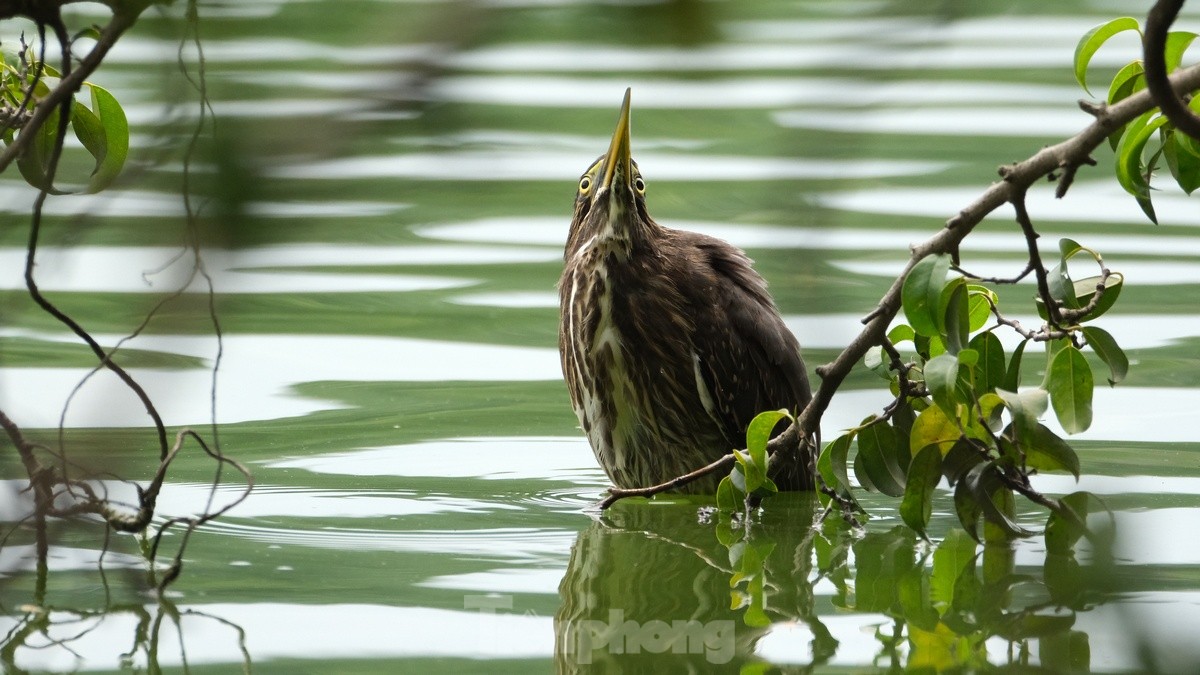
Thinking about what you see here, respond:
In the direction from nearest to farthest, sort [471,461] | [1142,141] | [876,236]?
[1142,141] < [471,461] < [876,236]

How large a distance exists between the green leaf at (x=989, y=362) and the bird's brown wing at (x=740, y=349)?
1154 mm

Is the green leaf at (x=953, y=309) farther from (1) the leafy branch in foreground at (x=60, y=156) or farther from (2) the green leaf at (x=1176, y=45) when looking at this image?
(1) the leafy branch in foreground at (x=60, y=156)

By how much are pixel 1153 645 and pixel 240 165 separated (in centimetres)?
87

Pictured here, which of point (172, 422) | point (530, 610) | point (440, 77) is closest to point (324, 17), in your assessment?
point (440, 77)

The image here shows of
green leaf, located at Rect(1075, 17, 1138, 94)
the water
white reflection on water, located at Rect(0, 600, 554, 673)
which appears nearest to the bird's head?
the water

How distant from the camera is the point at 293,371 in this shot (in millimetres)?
5723

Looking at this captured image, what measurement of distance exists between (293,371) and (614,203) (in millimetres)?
1659

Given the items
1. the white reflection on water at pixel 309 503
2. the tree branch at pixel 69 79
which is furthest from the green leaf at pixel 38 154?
the white reflection on water at pixel 309 503

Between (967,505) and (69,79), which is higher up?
(69,79)

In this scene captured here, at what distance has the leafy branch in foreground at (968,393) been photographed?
3.01 metres

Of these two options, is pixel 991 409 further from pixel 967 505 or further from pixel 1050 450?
pixel 967 505

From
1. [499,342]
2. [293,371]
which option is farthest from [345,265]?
[293,371]

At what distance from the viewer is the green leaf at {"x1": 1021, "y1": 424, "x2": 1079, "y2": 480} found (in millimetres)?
3340

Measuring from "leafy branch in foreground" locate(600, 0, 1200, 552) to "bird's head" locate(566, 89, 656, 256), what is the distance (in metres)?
1.11
